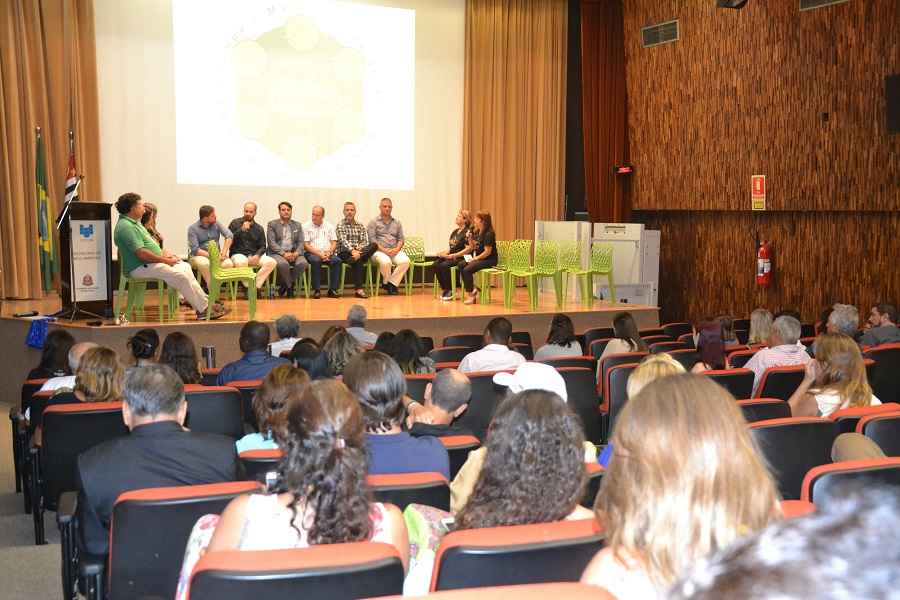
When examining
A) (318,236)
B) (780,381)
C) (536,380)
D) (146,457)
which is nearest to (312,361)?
(536,380)

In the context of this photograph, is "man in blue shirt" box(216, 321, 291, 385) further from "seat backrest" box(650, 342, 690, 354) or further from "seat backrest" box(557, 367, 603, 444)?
"seat backrest" box(650, 342, 690, 354)

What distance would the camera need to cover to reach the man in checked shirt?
11352 mm

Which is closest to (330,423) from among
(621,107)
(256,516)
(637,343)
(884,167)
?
(256,516)

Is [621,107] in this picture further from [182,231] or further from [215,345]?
[215,345]

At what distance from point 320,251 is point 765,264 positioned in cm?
527

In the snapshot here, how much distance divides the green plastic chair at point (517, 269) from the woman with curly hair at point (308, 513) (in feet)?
28.6

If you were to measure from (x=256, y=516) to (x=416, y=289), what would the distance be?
10.6 metres

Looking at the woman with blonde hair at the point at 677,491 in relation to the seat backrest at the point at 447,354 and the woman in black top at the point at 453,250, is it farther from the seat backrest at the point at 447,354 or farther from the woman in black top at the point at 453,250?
the woman in black top at the point at 453,250

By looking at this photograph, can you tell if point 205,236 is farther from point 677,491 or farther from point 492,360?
point 677,491

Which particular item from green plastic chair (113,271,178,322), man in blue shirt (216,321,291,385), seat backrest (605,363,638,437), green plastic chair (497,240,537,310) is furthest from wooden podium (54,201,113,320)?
seat backrest (605,363,638,437)

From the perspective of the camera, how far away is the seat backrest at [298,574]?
1632 millimetres

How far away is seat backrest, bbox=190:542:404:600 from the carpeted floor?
235 centimetres

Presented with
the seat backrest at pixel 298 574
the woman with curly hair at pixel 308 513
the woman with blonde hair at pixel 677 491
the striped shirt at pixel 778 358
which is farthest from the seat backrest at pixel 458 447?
the striped shirt at pixel 778 358

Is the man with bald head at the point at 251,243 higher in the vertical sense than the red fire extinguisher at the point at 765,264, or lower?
higher
